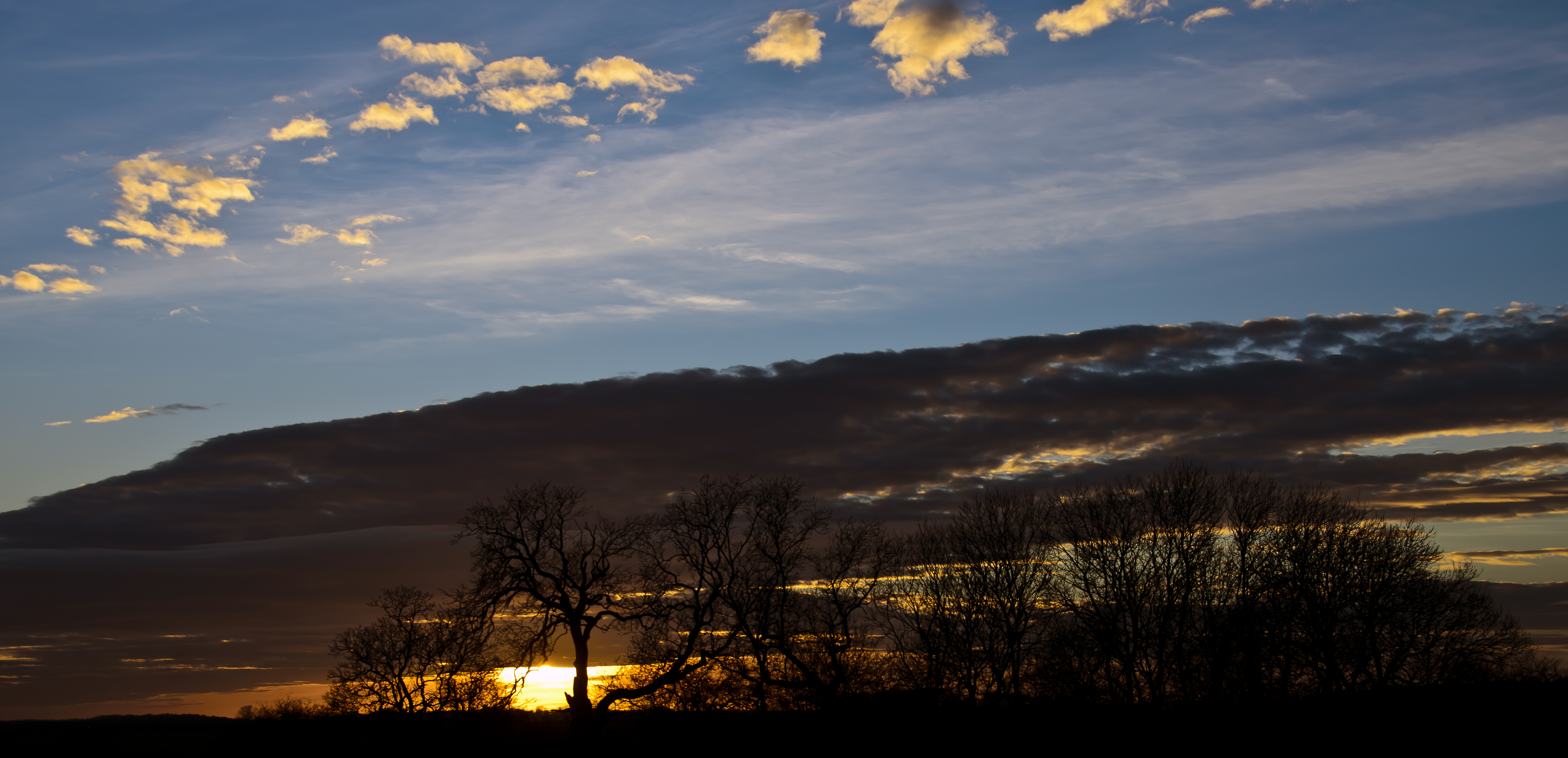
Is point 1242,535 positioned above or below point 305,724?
above

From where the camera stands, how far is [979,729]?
153ft

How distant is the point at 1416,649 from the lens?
4484 cm

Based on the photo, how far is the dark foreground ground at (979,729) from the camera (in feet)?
116

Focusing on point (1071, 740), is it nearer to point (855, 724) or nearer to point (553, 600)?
point (855, 724)

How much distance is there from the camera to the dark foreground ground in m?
35.3

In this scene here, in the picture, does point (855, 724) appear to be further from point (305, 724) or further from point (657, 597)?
point (305, 724)

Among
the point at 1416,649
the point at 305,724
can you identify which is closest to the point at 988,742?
the point at 1416,649

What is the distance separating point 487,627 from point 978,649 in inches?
1040

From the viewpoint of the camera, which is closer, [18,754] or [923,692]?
[923,692]

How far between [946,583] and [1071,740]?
41.8 feet

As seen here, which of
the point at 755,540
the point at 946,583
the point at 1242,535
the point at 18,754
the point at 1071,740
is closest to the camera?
the point at 1071,740

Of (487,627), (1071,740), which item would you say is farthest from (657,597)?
(1071,740)

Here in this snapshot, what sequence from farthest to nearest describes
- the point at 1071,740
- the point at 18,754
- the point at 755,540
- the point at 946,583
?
the point at 18,754
the point at 946,583
the point at 755,540
the point at 1071,740

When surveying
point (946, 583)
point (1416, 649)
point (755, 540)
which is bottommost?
point (1416, 649)
